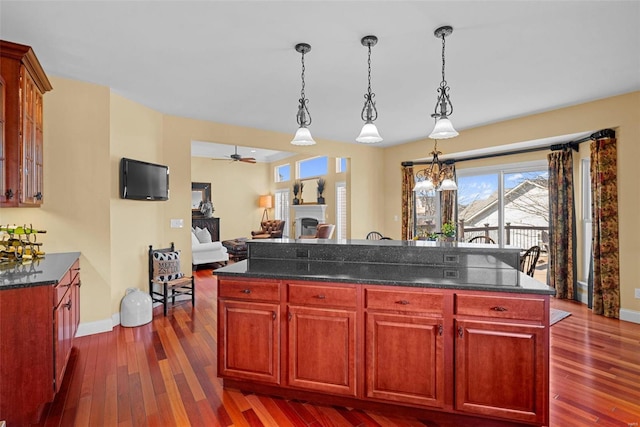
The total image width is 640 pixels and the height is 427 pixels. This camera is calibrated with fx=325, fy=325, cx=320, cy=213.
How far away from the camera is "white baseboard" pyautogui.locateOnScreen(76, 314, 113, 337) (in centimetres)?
354

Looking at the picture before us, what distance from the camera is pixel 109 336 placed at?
3.56 metres

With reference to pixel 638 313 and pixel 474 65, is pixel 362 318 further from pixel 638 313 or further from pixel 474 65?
pixel 638 313

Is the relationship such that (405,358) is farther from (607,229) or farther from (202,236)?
(202,236)

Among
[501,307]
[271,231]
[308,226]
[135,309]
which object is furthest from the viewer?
[271,231]

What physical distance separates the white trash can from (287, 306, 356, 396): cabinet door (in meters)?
2.51

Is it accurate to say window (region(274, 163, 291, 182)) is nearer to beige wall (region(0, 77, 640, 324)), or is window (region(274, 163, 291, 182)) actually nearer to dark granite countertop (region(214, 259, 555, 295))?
beige wall (region(0, 77, 640, 324))

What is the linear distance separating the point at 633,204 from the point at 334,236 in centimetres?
578

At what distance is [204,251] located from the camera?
7238 millimetres

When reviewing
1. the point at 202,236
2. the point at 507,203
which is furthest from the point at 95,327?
the point at 507,203

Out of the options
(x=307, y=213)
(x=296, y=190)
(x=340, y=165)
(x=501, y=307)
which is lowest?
(x=501, y=307)

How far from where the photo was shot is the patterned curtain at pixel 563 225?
498 cm

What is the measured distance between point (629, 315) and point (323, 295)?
4.21 metres

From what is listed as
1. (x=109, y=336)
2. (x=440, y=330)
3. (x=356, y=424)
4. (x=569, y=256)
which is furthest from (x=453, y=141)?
(x=109, y=336)

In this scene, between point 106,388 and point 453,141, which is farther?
point 453,141
